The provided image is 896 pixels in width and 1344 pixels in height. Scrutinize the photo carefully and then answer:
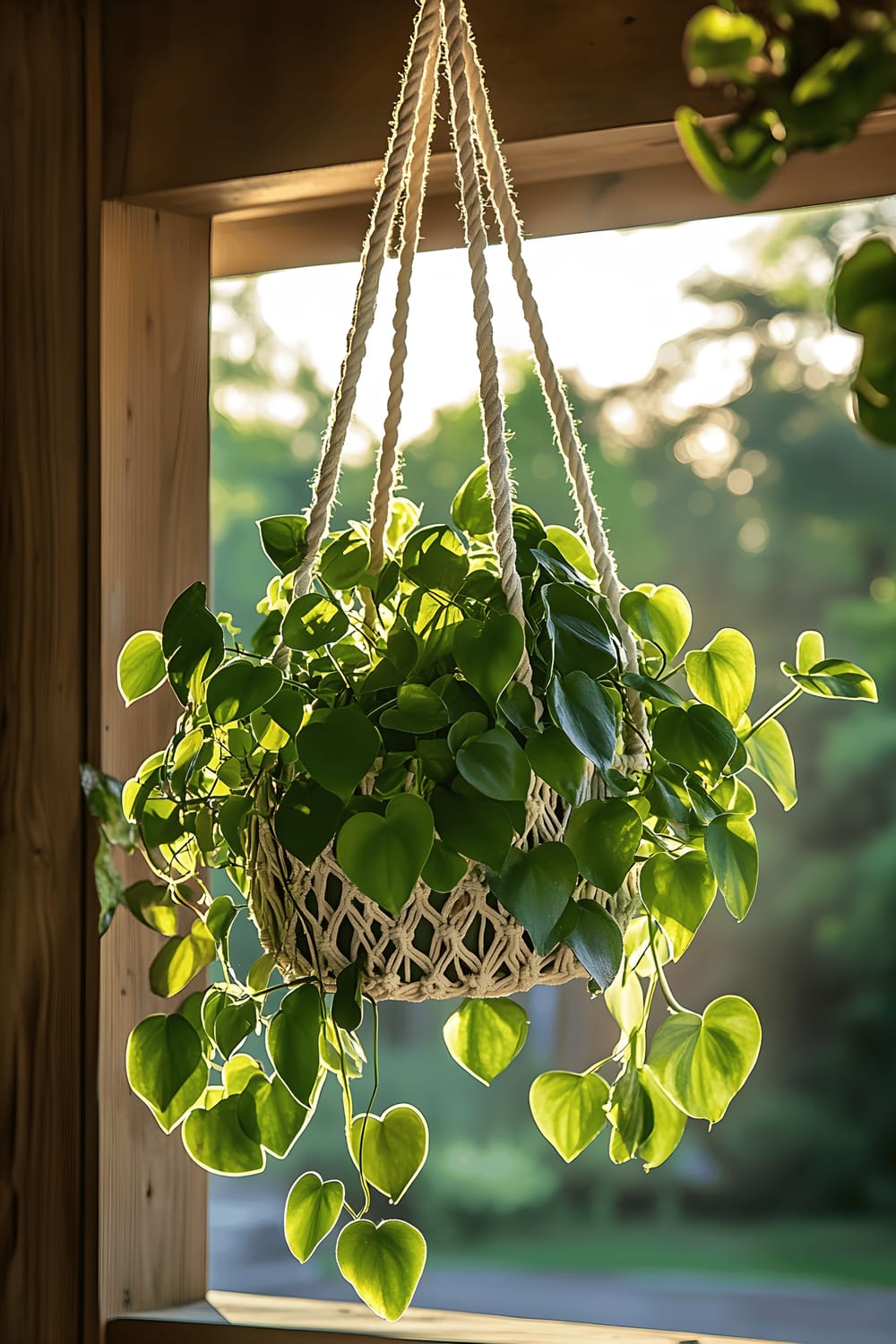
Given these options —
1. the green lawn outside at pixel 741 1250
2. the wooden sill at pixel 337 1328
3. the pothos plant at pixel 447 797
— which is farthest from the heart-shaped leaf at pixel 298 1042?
the green lawn outside at pixel 741 1250

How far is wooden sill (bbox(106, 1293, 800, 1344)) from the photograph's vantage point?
1093mm

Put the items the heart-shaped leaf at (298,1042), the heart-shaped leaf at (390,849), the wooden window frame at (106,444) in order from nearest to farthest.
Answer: the heart-shaped leaf at (390,849)
the heart-shaped leaf at (298,1042)
the wooden window frame at (106,444)

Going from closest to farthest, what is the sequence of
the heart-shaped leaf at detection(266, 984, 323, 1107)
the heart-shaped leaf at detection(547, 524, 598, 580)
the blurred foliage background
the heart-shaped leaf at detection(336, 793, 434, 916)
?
1. the heart-shaped leaf at detection(336, 793, 434, 916)
2. the heart-shaped leaf at detection(266, 984, 323, 1107)
3. the heart-shaped leaf at detection(547, 524, 598, 580)
4. the blurred foliage background

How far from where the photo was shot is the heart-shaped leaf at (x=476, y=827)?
0.65 metres

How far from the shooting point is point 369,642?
2.63ft

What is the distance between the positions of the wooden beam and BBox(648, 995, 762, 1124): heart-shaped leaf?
2.33 ft

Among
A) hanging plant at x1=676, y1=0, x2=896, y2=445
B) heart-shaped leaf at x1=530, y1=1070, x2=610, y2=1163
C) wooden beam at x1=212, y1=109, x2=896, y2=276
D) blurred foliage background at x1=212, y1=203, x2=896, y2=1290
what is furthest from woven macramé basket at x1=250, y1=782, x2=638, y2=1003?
blurred foliage background at x1=212, y1=203, x2=896, y2=1290

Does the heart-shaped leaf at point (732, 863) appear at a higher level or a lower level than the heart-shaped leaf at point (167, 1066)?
higher

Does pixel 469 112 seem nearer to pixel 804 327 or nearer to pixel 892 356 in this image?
pixel 892 356

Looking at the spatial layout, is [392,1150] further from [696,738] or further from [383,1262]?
[696,738]

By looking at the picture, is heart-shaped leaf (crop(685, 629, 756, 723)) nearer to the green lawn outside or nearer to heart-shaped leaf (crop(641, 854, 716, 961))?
heart-shaped leaf (crop(641, 854, 716, 961))

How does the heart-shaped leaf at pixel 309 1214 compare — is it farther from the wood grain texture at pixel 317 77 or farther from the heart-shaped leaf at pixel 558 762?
the wood grain texture at pixel 317 77

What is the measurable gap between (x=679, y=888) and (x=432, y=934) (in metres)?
0.15

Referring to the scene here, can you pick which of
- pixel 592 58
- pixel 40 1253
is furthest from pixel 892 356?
pixel 40 1253
